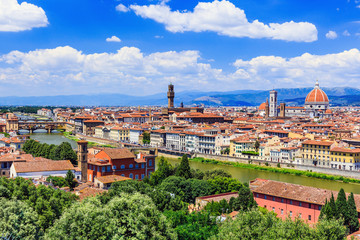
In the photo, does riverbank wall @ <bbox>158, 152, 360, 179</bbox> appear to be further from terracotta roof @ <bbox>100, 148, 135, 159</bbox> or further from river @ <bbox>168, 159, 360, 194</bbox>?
terracotta roof @ <bbox>100, 148, 135, 159</bbox>

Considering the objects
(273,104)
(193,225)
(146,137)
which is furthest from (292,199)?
(273,104)

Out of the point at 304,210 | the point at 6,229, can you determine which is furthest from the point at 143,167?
the point at 6,229

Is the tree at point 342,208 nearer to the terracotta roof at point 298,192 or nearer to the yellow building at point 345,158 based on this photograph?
the terracotta roof at point 298,192

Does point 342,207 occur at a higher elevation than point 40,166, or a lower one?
lower

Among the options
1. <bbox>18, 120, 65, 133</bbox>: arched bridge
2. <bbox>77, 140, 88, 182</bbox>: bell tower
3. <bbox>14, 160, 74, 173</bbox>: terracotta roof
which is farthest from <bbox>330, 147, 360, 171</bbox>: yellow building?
<bbox>18, 120, 65, 133</bbox>: arched bridge

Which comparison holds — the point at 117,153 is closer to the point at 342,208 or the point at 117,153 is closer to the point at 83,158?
the point at 83,158

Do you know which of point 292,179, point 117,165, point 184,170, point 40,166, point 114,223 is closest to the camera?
point 114,223
